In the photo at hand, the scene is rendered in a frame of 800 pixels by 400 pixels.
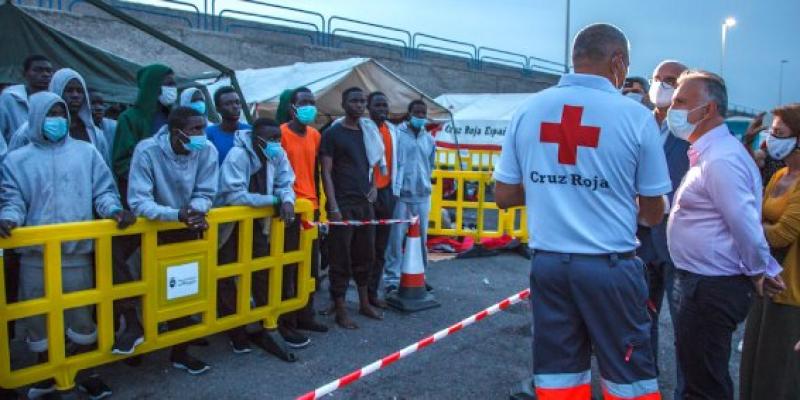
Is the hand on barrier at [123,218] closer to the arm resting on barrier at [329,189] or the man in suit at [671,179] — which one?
the arm resting on barrier at [329,189]

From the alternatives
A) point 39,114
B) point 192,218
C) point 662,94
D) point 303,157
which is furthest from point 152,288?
point 662,94

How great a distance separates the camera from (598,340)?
254 centimetres

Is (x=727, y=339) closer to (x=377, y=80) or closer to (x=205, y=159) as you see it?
(x=205, y=159)

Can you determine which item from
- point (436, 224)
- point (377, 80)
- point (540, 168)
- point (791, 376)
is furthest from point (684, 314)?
point (377, 80)

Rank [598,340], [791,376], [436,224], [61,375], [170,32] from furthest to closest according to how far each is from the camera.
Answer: [170,32], [436,224], [61,375], [791,376], [598,340]

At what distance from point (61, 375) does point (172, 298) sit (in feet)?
2.55

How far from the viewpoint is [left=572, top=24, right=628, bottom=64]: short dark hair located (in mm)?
2625

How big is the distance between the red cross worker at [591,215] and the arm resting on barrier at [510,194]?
0.11 meters

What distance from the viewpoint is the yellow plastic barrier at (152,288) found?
3479 mm

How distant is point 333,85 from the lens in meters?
9.63

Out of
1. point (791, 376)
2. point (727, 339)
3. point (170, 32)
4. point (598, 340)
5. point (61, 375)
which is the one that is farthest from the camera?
point (170, 32)

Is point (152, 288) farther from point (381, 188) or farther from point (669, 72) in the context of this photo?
point (669, 72)

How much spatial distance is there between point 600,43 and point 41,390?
12.0ft

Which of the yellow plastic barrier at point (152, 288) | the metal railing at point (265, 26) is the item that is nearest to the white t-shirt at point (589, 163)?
the yellow plastic barrier at point (152, 288)
